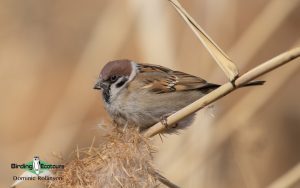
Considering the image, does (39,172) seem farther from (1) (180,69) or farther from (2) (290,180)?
(1) (180,69)

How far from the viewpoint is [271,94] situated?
321 cm

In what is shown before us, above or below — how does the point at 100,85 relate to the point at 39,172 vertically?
above

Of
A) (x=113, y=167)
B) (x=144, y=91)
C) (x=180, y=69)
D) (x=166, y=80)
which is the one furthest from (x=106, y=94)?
(x=113, y=167)

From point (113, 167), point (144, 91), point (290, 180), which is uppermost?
point (144, 91)

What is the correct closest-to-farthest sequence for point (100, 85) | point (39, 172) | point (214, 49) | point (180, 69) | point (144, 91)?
point (214, 49) → point (39, 172) → point (100, 85) → point (144, 91) → point (180, 69)

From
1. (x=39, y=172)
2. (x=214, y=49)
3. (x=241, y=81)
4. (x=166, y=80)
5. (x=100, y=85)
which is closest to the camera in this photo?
(x=241, y=81)

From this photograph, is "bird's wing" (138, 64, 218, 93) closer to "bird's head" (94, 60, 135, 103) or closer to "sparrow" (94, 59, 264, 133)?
"sparrow" (94, 59, 264, 133)

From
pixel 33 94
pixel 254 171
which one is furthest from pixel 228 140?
pixel 33 94

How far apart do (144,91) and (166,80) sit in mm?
163

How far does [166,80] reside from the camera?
10.3 feet

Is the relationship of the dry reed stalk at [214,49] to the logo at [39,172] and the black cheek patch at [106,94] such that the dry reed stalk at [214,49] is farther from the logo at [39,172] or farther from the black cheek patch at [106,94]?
the black cheek patch at [106,94]

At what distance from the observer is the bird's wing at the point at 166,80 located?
3107 mm

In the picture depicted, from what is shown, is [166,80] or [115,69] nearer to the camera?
[115,69]

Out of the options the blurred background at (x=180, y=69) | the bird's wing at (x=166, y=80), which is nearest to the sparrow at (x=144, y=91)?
the bird's wing at (x=166, y=80)
